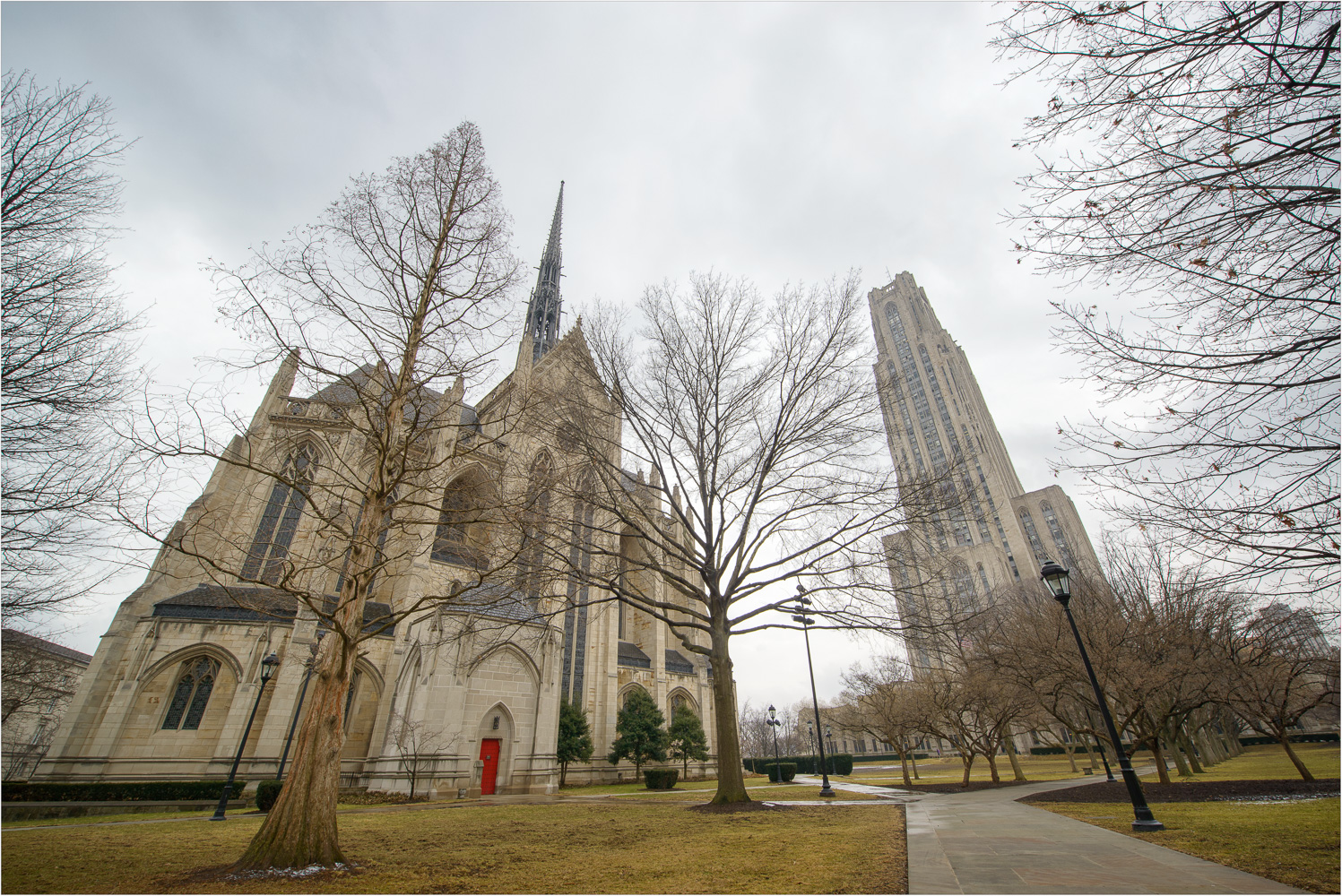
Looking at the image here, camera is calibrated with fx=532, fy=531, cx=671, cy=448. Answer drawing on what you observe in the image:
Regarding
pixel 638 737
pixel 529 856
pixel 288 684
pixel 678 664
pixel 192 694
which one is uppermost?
pixel 678 664

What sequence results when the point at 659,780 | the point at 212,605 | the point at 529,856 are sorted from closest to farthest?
the point at 529,856 → the point at 212,605 → the point at 659,780

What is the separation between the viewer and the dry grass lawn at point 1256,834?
3.89m

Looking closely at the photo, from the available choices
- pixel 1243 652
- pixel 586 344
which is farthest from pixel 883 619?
pixel 1243 652

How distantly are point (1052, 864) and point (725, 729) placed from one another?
684 cm

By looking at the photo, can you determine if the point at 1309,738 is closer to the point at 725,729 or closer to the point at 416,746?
the point at 725,729

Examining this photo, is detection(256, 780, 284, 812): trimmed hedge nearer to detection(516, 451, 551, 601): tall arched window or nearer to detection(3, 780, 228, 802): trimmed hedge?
detection(3, 780, 228, 802): trimmed hedge

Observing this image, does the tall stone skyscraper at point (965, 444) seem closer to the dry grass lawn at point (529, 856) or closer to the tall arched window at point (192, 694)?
the dry grass lawn at point (529, 856)

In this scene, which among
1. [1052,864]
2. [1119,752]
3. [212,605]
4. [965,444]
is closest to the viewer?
[1052,864]

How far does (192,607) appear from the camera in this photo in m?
18.5

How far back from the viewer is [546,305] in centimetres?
4359

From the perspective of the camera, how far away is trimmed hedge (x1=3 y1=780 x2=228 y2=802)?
14.2 meters

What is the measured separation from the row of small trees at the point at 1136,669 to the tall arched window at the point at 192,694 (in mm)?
22289

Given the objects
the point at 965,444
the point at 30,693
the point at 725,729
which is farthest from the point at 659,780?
the point at 965,444

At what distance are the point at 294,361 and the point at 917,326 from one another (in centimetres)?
8340
